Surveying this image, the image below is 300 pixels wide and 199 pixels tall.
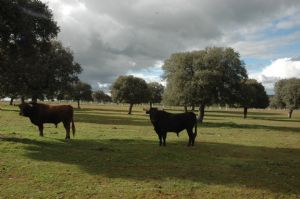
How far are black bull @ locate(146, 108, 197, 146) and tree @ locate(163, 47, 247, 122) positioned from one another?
71.2 feet

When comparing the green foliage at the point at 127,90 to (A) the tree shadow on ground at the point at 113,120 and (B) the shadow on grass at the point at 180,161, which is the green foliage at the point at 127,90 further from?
(B) the shadow on grass at the point at 180,161

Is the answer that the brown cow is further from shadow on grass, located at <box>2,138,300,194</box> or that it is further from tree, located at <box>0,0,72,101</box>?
tree, located at <box>0,0,72,101</box>

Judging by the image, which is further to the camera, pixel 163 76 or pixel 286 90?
pixel 286 90

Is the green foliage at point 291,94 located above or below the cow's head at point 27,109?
above

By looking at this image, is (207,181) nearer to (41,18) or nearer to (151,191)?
(151,191)

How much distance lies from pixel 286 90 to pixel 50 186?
75.5 meters

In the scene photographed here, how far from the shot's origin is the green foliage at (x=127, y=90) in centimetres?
7256

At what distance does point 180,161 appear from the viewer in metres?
15.6

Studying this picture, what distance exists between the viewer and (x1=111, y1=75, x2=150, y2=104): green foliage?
72.6 m

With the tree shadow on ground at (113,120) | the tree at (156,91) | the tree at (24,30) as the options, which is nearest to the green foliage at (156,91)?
the tree at (156,91)

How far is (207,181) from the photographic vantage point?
40.3ft

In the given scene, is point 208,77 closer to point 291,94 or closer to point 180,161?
point 180,161

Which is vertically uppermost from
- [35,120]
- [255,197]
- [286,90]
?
[286,90]

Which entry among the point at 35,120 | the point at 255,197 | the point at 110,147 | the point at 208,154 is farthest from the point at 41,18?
the point at 255,197
